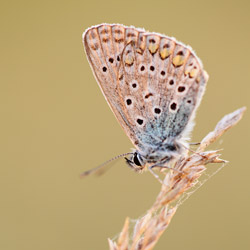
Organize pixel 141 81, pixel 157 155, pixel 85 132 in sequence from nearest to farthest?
Result: pixel 157 155
pixel 141 81
pixel 85 132

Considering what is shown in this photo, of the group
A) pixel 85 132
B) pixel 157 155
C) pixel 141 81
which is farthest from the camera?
pixel 85 132

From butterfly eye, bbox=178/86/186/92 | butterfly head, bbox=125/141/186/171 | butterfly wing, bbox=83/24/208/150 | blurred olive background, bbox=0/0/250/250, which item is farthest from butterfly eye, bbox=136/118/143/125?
blurred olive background, bbox=0/0/250/250

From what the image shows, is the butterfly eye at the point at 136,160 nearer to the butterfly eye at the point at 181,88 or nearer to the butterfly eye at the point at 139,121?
the butterfly eye at the point at 139,121

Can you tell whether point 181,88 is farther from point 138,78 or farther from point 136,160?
point 136,160

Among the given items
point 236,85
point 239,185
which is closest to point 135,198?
point 239,185

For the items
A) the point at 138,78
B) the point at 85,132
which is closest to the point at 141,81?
the point at 138,78

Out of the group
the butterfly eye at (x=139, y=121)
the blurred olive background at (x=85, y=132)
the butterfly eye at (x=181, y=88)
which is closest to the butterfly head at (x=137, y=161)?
the butterfly eye at (x=139, y=121)

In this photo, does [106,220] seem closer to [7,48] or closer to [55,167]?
[55,167]

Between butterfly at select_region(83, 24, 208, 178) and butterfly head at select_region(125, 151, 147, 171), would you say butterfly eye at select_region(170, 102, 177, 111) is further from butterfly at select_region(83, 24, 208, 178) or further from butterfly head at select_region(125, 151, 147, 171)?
butterfly head at select_region(125, 151, 147, 171)
